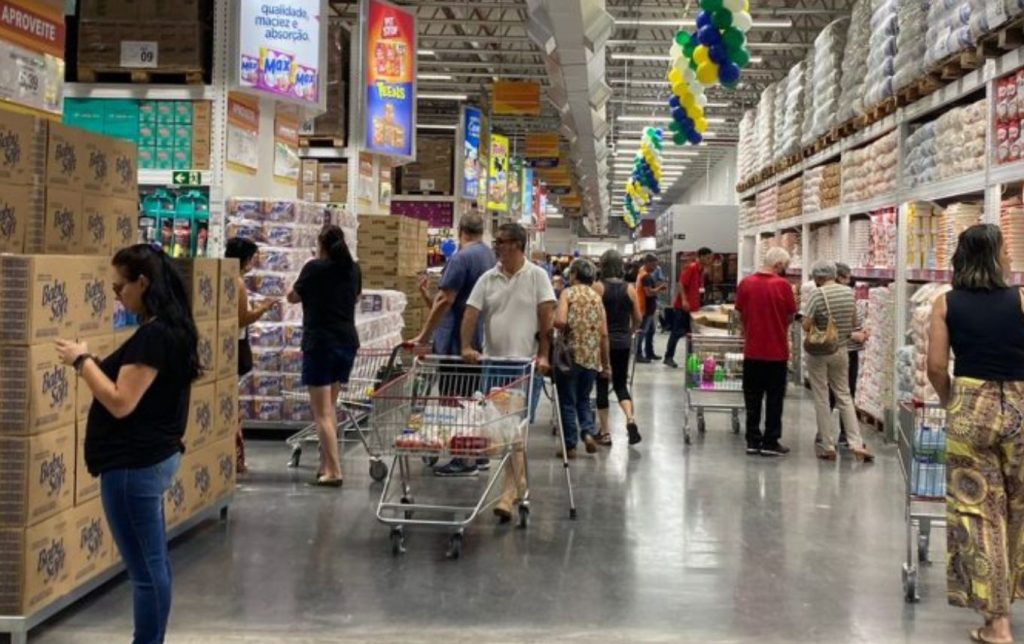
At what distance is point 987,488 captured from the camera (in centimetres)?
425

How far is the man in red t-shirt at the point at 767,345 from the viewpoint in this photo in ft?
27.9

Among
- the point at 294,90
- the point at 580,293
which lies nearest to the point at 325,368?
the point at 580,293

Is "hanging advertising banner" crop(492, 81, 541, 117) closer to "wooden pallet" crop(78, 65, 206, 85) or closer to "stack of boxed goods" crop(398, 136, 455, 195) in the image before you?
"stack of boxed goods" crop(398, 136, 455, 195)

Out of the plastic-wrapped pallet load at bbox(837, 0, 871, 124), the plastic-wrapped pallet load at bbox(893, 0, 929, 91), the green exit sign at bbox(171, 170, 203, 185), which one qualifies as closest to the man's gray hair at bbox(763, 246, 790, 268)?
the plastic-wrapped pallet load at bbox(893, 0, 929, 91)

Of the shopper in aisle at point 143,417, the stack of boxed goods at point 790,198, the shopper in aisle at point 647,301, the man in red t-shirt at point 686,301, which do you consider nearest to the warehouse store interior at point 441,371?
the shopper in aisle at point 143,417

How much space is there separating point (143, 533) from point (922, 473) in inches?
138

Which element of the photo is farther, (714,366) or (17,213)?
(714,366)

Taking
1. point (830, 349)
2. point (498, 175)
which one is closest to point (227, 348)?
point (830, 349)

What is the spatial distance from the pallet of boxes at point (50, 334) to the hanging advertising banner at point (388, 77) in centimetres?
631

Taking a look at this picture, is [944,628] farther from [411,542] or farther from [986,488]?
[411,542]

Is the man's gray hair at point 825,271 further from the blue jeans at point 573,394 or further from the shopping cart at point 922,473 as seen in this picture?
the shopping cart at point 922,473

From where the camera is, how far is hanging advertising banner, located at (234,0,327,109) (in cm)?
801

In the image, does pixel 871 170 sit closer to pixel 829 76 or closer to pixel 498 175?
pixel 829 76

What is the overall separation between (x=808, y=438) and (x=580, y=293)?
298cm
